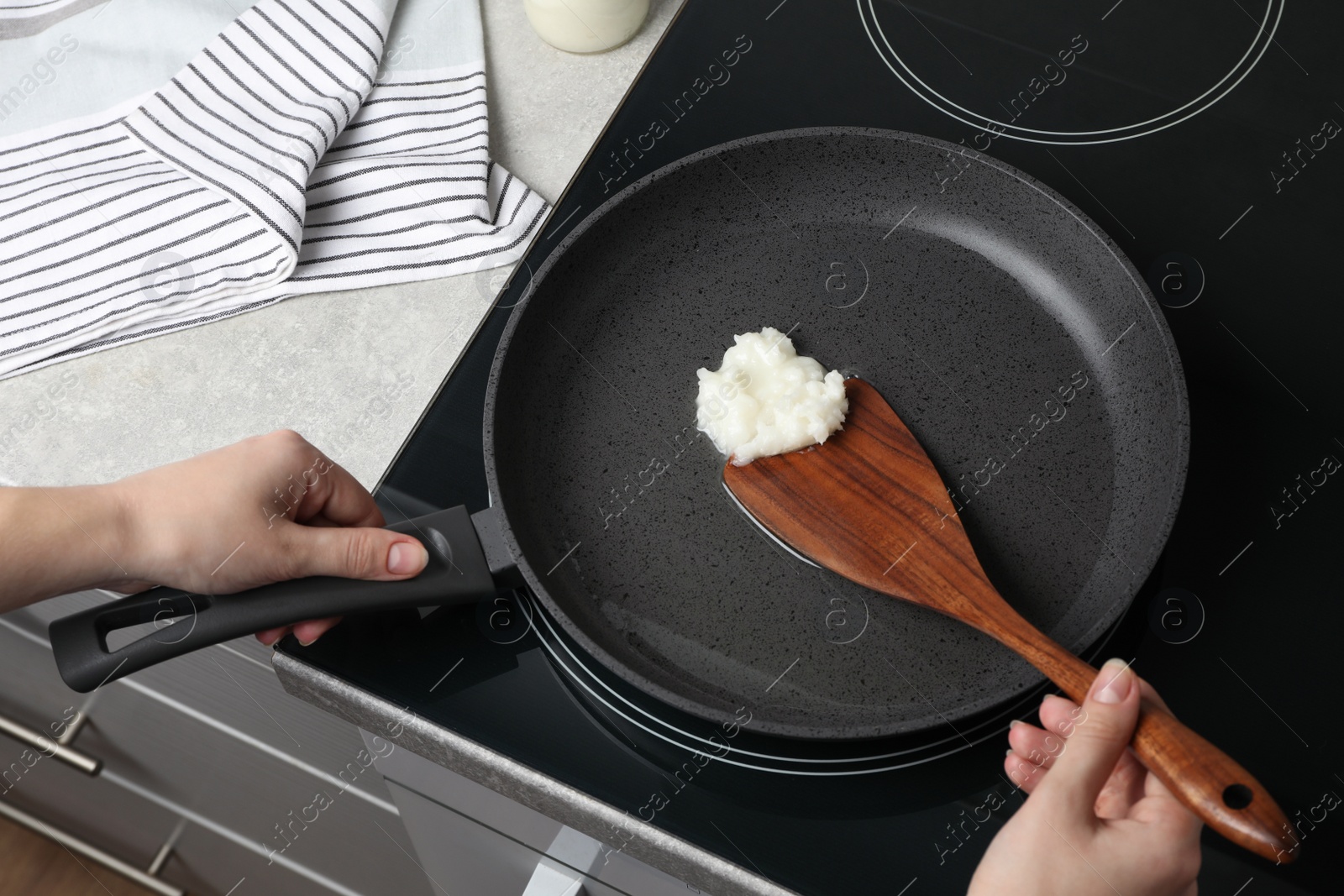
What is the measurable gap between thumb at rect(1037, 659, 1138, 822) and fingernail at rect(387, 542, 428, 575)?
0.34m

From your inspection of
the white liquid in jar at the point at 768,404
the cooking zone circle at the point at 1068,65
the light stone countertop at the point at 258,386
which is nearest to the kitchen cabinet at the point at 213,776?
the light stone countertop at the point at 258,386

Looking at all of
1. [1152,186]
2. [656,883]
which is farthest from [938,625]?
[1152,186]

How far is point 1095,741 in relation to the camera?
45 centimetres

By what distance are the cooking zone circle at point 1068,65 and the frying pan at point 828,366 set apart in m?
0.11

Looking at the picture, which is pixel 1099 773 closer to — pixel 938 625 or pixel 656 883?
pixel 938 625

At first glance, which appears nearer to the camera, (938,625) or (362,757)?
(938,625)

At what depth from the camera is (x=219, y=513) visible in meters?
0.52

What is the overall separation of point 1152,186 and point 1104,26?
16 cm

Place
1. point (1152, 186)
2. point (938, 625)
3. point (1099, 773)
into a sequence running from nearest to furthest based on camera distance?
point (1099, 773), point (938, 625), point (1152, 186)

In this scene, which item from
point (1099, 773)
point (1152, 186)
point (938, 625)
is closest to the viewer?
point (1099, 773)

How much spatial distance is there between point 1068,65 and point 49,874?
1704 millimetres

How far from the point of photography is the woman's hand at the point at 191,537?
522 mm

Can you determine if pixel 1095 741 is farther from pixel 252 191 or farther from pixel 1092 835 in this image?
pixel 252 191

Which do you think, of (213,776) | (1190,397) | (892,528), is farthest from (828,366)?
(213,776)
